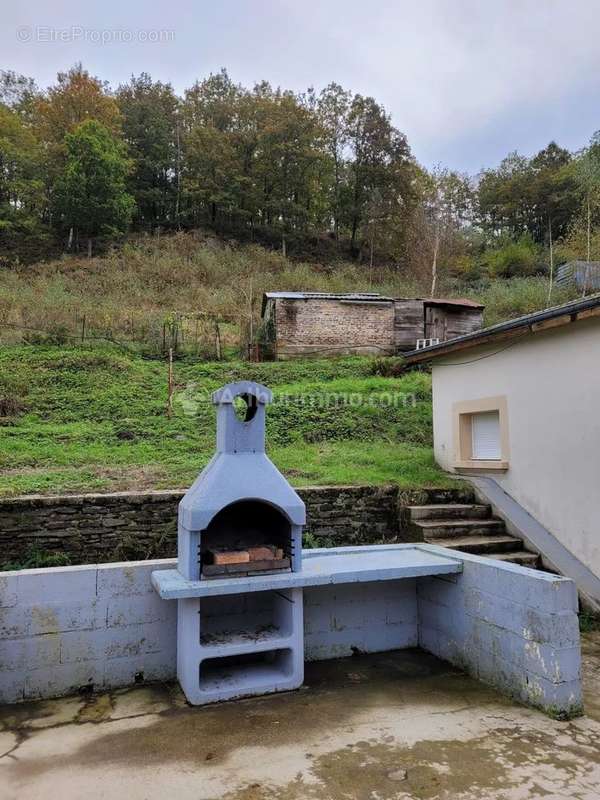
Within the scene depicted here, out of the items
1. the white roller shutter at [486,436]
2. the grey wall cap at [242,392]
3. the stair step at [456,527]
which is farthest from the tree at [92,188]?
the grey wall cap at [242,392]

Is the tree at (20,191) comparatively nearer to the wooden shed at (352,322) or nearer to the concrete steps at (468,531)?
the wooden shed at (352,322)

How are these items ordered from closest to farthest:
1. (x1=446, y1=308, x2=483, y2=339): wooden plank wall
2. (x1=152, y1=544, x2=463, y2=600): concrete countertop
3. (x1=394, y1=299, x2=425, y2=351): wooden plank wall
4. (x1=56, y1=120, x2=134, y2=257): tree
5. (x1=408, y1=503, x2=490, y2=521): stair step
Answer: (x1=152, y1=544, x2=463, y2=600): concrete countertop < (x1=408, y1=503, x2=490, y2=521): stair step < (x1=394, y1=299, x2=425, y2=351): wooden plank wall < (x1=446, y1=308, x2=483, y2=339): wooden plank wall < (x1=56, y1=120, x2=134, y2=257): tree

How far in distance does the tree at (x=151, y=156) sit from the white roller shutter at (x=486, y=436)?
110 feet

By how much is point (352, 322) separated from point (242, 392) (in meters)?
15.2

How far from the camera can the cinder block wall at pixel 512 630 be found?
11.6 ft

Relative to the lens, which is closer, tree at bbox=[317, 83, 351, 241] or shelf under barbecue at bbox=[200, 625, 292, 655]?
shelf under barbecue at bbox=[200, 625, 292, 655]

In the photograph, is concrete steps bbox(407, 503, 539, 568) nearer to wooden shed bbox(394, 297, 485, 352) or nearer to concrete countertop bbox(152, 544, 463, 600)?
concrete countertop bbox(152, 544, 463, 600)

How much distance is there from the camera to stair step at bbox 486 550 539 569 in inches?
244

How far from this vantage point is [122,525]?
6.60 metres

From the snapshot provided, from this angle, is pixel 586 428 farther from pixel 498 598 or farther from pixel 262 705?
pixel 262 705

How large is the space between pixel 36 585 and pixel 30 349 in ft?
41.0

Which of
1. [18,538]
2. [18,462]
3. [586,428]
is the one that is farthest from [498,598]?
[18,462]

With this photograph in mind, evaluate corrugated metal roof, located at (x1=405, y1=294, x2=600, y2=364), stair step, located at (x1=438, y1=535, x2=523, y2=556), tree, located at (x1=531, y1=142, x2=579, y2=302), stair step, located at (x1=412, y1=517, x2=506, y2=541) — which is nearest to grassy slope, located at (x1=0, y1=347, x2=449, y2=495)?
stair step, located at (x1=412, y1=517, x2=506, y2=541)

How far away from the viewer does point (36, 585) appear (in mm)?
3973
